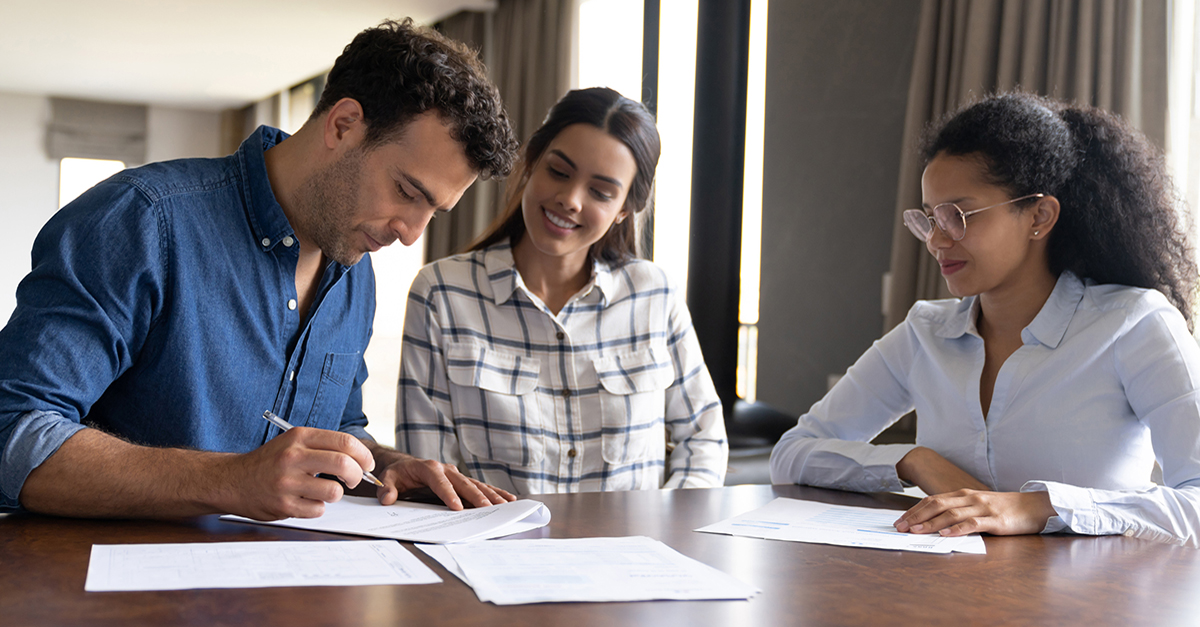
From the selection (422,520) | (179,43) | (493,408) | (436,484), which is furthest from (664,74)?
(179,43)

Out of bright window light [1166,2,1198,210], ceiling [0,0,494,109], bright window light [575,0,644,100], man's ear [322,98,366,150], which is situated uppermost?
ceiling [0,0,494,109]

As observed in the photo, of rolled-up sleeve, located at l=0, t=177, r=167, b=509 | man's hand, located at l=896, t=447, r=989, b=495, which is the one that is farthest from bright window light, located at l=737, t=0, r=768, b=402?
rolled-up sleeve, located at l=0, t=177, r=167, b=509

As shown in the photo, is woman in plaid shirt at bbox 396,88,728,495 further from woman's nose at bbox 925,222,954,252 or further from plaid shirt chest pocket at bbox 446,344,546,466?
woman's nose at bbox 925,222,954,252

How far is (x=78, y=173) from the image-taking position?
31.5 feet

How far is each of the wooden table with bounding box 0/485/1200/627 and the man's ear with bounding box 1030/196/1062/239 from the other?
1.87 ft

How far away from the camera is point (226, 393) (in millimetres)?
1320

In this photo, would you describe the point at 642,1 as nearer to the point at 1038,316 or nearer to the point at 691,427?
the point at 691,427

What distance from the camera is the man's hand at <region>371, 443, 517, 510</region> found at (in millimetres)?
1225

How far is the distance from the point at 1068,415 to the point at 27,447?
142 centimetres

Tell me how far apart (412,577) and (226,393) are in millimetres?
584

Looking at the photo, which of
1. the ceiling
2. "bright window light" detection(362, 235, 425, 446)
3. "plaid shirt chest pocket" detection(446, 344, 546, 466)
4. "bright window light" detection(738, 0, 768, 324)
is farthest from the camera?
"bright window light" detection(362, 235, 425, 446)

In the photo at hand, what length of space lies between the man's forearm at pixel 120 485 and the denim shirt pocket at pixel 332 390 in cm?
44

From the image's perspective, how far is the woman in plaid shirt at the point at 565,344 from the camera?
181 centimetres

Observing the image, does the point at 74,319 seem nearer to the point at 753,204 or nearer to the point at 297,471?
the point at 297,471
